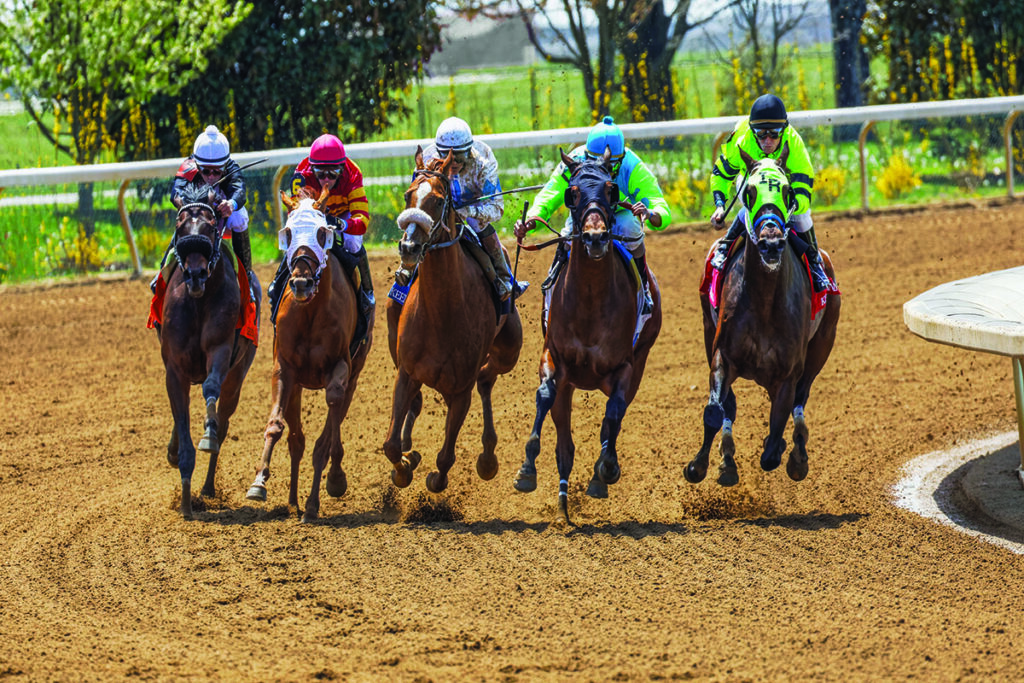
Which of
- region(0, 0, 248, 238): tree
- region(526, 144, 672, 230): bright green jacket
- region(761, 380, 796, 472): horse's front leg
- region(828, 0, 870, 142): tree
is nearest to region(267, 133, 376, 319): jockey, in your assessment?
region(526, 144, 672, 230): bright green jacket

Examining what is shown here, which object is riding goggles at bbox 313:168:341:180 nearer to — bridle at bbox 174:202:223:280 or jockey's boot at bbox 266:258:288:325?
jockey's boot at bbox 266:258:288:325

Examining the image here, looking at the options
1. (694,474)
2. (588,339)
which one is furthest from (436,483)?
(694,474)

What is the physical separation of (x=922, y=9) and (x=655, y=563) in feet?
A: 54.8

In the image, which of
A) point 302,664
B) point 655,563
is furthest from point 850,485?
point 302,664

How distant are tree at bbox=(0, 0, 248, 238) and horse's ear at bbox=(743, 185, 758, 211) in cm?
1224

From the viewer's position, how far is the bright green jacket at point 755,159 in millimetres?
7785

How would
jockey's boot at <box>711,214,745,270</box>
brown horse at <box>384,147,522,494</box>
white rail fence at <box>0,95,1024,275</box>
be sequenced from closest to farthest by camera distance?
brown horse at <box>384,147,522,494</box> → jockey's boot at <box>711,214,745,270</box> → white rail fence at <box>0,95,1024,275</box>

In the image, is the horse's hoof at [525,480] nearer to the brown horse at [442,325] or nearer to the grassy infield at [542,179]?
the brown horse at [442,325]

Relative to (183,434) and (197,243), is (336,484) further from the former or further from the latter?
(197,243)

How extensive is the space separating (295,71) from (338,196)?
36.6 feet

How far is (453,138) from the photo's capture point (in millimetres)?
7648

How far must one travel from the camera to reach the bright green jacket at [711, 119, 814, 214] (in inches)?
307

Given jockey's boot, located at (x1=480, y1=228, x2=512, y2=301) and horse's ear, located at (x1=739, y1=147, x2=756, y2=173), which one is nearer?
horse's ear, located at (x1=739, y1=147, x2=756, y2=173)

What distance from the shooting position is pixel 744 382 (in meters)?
11.2
